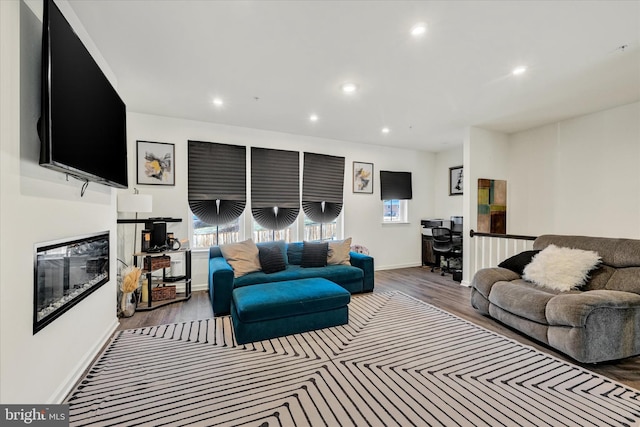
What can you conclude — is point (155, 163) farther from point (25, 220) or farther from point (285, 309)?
point (285, 309)

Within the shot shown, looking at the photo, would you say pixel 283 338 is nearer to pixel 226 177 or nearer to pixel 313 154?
pixel 226 177

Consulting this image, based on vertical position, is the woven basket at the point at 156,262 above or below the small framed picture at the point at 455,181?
below

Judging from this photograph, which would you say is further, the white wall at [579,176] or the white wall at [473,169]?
the white wall at [473,169]

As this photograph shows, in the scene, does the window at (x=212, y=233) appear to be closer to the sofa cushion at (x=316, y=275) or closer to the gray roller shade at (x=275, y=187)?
the gray roller shade at (x=275, y=187)

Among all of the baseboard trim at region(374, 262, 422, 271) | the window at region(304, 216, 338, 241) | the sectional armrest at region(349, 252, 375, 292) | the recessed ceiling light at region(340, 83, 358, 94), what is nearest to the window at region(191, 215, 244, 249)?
the window at region(304, 216, 338, 241)

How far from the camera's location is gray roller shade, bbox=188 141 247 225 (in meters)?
4.26

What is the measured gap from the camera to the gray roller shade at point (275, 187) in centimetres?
468

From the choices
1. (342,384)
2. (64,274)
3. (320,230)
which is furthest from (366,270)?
(64,274)

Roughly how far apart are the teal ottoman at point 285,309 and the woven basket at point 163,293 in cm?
150

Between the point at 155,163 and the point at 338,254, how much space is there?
3134 millimetres


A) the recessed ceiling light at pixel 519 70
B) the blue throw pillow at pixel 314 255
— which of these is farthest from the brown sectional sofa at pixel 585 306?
the blue throw pillow at pixel 314 255

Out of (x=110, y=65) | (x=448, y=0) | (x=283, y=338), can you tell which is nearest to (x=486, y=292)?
(x=283, y=338)

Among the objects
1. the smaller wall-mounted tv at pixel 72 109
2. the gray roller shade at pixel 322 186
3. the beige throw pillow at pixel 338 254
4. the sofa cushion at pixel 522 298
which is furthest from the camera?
the gray roller shade at pixel 322 186

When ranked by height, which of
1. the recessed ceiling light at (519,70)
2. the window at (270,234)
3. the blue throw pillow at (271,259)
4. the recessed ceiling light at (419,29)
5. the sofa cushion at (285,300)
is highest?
the recessed ceiling light at (519,70)
